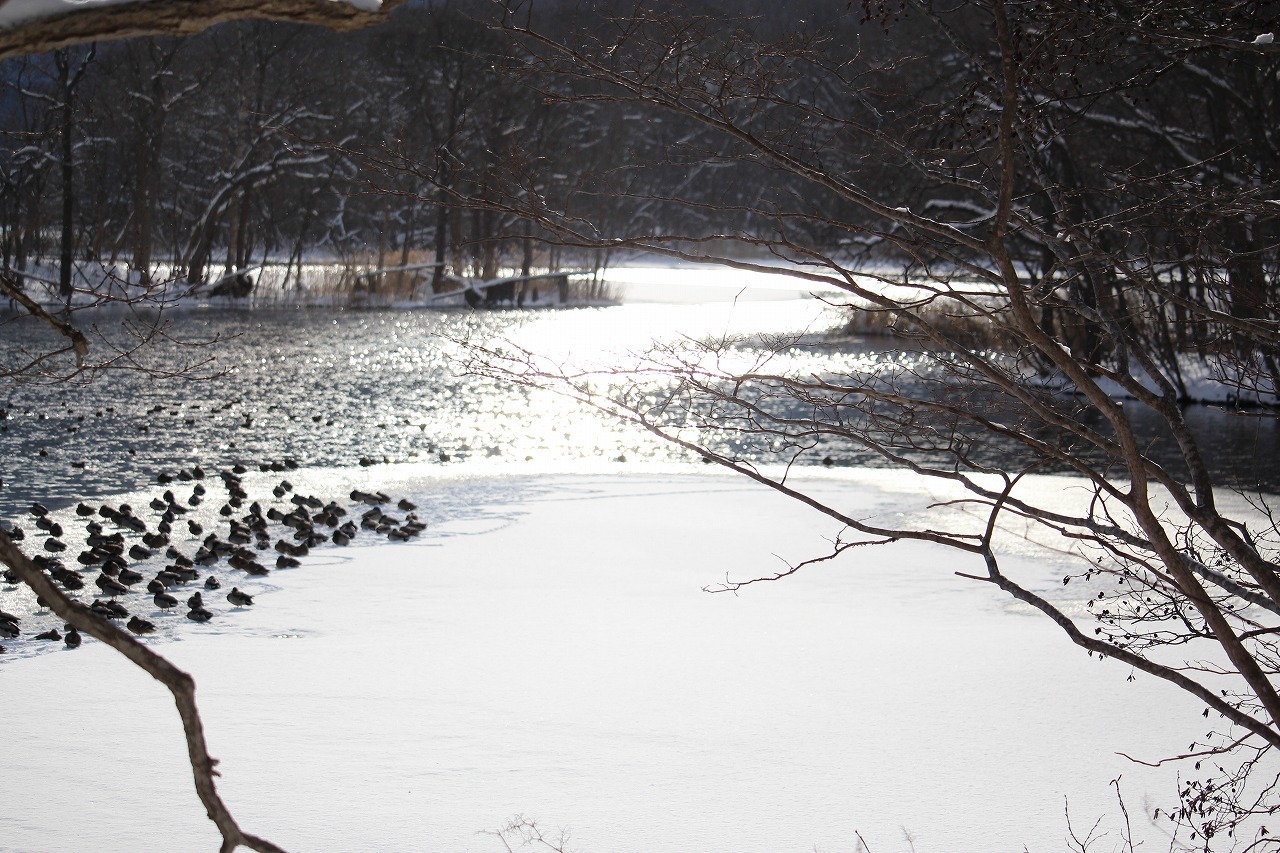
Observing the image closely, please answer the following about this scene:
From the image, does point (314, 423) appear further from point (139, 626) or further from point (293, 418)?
point (139, 626)

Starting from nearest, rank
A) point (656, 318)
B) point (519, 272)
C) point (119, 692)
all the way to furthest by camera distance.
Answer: point (119, 692) → point (656, 318) → point (519, 272)

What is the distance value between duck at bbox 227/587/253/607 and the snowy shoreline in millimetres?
103

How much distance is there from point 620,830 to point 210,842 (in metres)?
1.17

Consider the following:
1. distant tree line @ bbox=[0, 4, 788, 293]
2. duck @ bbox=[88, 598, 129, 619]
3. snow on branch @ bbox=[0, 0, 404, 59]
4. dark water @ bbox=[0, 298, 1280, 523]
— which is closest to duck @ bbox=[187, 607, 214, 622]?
duck @ bbox=[88, 598, 129, 619]

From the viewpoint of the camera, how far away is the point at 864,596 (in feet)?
20.9

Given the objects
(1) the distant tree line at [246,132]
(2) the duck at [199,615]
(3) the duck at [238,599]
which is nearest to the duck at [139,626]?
(2) the duck at [199,615]

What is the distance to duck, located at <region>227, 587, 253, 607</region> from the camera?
5.84 metres

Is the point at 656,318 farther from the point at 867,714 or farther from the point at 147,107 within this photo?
the point at 867,714

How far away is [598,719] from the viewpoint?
14.7ft

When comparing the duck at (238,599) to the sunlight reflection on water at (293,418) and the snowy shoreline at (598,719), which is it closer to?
the snowy shoreline at (598,719)

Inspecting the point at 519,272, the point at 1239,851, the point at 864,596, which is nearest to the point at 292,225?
the point at 519,272

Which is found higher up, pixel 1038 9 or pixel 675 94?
pixel 1038 9

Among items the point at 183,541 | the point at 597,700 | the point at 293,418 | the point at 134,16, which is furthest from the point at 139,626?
the point at 293,418

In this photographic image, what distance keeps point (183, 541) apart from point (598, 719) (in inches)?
149
